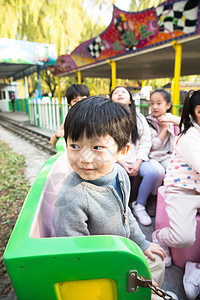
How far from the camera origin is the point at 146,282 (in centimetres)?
68

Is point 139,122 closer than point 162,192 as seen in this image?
No

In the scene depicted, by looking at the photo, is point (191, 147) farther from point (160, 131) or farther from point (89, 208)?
point (160, 131)

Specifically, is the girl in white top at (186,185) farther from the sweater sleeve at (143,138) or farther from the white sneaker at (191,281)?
the sweater sleeve at (143,138)

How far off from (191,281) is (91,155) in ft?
3.50

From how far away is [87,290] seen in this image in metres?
0.68

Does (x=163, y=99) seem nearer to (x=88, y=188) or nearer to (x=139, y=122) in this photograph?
(x=139, y=122)

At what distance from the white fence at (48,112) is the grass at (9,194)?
2050 millimetres

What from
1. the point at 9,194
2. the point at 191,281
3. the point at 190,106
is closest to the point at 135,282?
the point at 191,281

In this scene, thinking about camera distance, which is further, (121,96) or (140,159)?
(140,159)

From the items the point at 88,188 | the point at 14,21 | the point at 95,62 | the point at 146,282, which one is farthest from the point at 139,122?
the point at 14,21

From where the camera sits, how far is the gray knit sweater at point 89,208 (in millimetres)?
787

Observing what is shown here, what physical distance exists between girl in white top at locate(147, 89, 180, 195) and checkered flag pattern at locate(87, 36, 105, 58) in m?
5.55

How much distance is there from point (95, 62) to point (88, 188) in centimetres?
799

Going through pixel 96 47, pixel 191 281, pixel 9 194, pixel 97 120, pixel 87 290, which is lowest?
pixel 9 194
